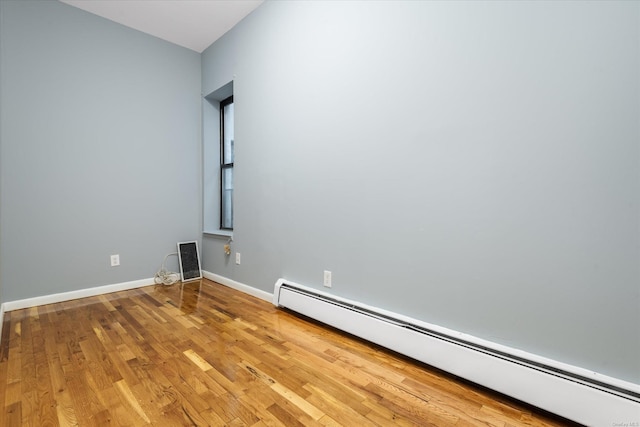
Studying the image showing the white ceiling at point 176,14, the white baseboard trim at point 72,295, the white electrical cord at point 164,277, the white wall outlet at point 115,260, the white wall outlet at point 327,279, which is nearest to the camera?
the white wall outlet at point 327,279

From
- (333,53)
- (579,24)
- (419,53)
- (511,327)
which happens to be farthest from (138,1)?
(511,327)

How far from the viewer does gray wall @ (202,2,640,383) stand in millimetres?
1109

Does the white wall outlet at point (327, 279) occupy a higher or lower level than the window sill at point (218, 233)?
lower

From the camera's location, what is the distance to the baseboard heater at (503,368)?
1056 millimetres

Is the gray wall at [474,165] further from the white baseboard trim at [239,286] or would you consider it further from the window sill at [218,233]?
the window sill at [218,233]

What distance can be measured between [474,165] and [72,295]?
3.38 m

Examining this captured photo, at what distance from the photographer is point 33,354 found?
1643 millimetres

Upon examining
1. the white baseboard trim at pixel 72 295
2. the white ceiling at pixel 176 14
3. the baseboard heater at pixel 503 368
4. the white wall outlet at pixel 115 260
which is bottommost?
the white baseboard trim at pixel 72 295

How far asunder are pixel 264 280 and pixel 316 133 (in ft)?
4.56

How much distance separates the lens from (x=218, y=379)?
1414mm

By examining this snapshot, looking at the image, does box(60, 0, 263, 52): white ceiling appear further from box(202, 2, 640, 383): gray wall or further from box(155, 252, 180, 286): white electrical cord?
box(155, 252, 180, 286): white electrical cord

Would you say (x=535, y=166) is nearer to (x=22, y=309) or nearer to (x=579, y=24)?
(x=579, y=24)

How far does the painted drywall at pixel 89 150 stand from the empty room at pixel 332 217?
2 cm

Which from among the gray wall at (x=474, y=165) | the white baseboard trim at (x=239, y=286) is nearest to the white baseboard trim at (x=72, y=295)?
the white baseboard trim at (x=239, y=286)
